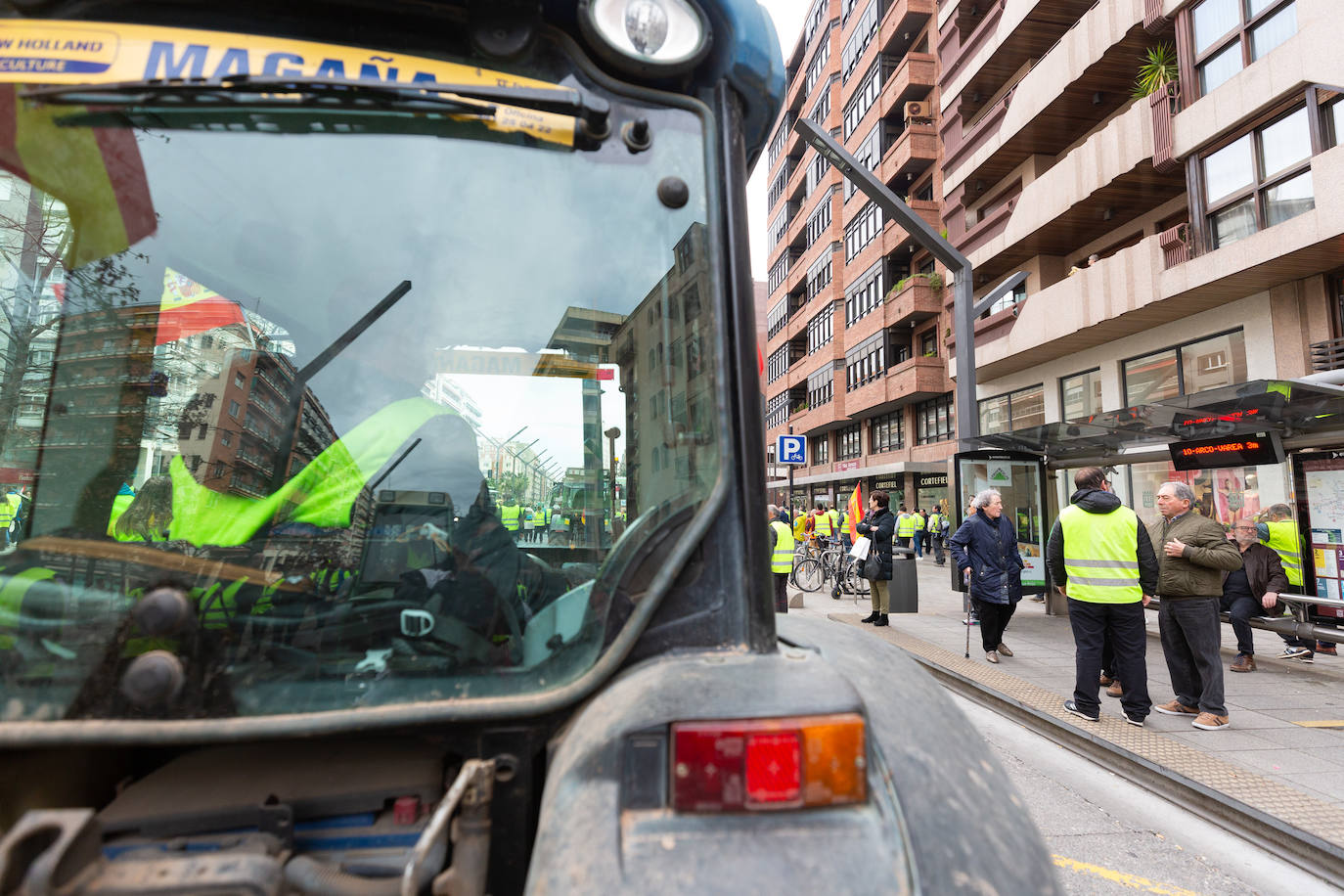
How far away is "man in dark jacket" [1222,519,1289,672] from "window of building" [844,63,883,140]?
29445mm

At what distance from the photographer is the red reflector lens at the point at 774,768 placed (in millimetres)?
1113

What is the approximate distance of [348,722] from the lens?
4.06ft

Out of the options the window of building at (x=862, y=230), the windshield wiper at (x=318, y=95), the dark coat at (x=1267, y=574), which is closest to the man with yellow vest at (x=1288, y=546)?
the dark coat at (x=1267, y=574)

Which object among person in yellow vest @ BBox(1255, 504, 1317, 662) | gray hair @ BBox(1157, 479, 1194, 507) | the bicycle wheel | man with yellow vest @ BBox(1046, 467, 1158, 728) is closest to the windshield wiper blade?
man with yellow vest @ BBox(1046, 467, 1158, 728)

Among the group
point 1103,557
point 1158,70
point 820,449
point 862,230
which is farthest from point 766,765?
point 820,449

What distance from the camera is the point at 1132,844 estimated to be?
11.9ft

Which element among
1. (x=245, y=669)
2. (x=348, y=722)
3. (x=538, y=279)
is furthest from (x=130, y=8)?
(x=348, y=722)

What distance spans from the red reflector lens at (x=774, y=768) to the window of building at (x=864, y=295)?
31851mm

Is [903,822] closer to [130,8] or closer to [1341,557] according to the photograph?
[130,8]

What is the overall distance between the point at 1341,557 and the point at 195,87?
32.9ft

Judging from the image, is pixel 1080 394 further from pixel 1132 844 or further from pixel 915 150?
pixel 1132 844

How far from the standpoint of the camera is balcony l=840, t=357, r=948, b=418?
89.0ft

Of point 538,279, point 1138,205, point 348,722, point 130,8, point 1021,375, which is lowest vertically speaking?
point 348,722

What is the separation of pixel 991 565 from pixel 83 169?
8.00 m
